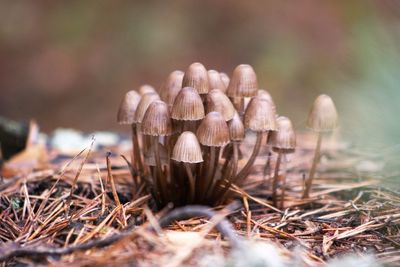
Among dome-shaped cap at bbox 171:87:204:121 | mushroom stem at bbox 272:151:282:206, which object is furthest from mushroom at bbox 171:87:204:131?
mushroom stem at bbox 272:151:282:206

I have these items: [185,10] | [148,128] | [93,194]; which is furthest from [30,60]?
[148,128]

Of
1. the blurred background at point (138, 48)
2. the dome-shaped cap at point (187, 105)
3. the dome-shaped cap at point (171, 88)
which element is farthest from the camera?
the blurred background at point (138, 48)

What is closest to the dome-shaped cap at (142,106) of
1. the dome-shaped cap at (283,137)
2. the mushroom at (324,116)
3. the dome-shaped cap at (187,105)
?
the dome-shaped cap at (187,105)

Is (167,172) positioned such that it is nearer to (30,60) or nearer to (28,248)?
(28,248)

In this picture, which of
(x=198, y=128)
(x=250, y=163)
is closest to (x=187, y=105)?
(x=198, y=128)

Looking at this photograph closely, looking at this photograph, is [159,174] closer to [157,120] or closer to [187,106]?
[157,120]

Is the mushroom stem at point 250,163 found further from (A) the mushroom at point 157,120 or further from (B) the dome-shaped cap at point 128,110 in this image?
(B) the dome-shaped cap at point 128,110
